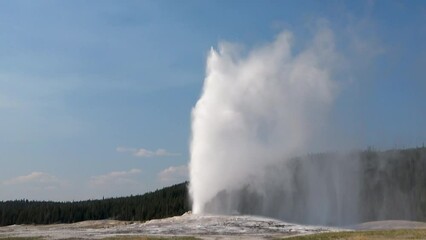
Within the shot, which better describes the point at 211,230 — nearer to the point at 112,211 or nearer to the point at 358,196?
the point at 358,196

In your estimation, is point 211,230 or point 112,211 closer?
point 211,230

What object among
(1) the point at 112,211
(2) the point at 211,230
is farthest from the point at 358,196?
(1) the point at 112,211

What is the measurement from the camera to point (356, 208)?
71.9m

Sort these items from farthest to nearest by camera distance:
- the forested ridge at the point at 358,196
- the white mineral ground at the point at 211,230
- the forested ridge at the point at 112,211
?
the forested ridge at the point at 112,211
the forested ridge at the point at 358,196
the white mineral ground at the point at 211,230

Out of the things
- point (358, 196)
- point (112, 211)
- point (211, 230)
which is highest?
point (112, 211)

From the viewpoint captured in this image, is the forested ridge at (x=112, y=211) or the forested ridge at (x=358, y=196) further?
the forested ridge at (x=112, y=211)

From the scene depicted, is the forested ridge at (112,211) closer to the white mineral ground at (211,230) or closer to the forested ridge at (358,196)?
the forested ridge at (358,196)

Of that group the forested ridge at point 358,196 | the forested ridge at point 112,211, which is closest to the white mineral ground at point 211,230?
the forested ridge at point 358,196

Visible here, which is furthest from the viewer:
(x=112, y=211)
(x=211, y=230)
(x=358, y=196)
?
(x=112, y=211)

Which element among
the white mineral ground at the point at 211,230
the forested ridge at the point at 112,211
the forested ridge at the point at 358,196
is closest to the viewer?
the white mineral ground at the point at 211,230

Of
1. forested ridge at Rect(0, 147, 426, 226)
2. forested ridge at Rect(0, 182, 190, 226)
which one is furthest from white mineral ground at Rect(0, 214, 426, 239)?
forested ridge at Rect(0, 182, 190, 226)

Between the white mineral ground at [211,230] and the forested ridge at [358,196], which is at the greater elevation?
the forested ridge at [358,196]

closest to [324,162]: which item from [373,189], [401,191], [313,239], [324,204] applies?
[324,204]

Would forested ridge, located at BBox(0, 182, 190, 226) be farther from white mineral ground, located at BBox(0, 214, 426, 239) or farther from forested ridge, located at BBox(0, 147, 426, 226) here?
white mineral ground, located at BBox(0, 214, 426, 239)
